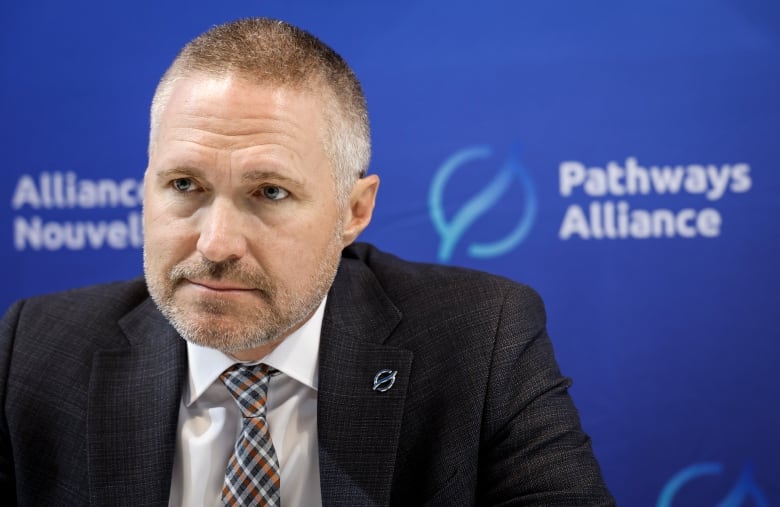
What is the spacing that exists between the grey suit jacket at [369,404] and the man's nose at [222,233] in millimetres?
423

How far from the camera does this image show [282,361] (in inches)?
84.7

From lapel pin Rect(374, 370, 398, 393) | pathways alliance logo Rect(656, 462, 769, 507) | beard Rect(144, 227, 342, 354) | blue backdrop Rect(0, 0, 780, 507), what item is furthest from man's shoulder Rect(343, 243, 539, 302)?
pathways alliance logo Rect(656, 462, 769, 507)

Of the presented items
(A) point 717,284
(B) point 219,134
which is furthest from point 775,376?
(B) point 219,134

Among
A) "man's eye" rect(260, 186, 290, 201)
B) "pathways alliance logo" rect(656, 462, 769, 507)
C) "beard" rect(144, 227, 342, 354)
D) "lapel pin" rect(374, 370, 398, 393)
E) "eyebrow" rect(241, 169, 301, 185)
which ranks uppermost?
"eyebrow" rect(241, 169, 301, 185)

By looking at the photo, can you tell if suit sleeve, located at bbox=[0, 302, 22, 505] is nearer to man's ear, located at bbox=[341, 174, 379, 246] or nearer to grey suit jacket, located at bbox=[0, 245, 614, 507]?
grey suit jacket, located at bbox=[0, 245, 614, 507]

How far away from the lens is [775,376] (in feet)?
9.91

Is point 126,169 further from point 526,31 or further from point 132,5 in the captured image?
point 526,31

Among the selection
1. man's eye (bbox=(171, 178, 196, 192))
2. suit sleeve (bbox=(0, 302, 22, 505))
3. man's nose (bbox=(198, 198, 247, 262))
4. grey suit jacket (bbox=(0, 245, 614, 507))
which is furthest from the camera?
suit sleeve (bbox=(0, 302, 22, 505))

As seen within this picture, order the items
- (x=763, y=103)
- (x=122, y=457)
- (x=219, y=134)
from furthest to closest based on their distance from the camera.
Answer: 1. (x=763, y=103)
2. (x=122, y=457)
3. (x=219, y=134)

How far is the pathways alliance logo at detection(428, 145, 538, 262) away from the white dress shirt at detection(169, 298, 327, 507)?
0.97 m

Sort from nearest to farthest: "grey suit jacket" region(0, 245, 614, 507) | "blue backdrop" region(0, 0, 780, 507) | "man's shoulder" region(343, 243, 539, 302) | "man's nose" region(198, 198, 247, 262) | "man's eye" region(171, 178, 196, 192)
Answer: "man's nose" region(198, 198, 247, 262) < "man's eye" region(171, 178, 196, 192) < "grey suit jacket" region(0, 245, 614, 507) < "man's shoulder" region(343, 243, 539, 302) < "blue backdrop" region(0, 0, 780, 507)

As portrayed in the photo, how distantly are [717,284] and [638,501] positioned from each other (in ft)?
2.62

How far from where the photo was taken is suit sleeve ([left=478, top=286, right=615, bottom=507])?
2012 millimetres

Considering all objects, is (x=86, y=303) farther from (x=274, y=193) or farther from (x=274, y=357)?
(x=274, y=193)
